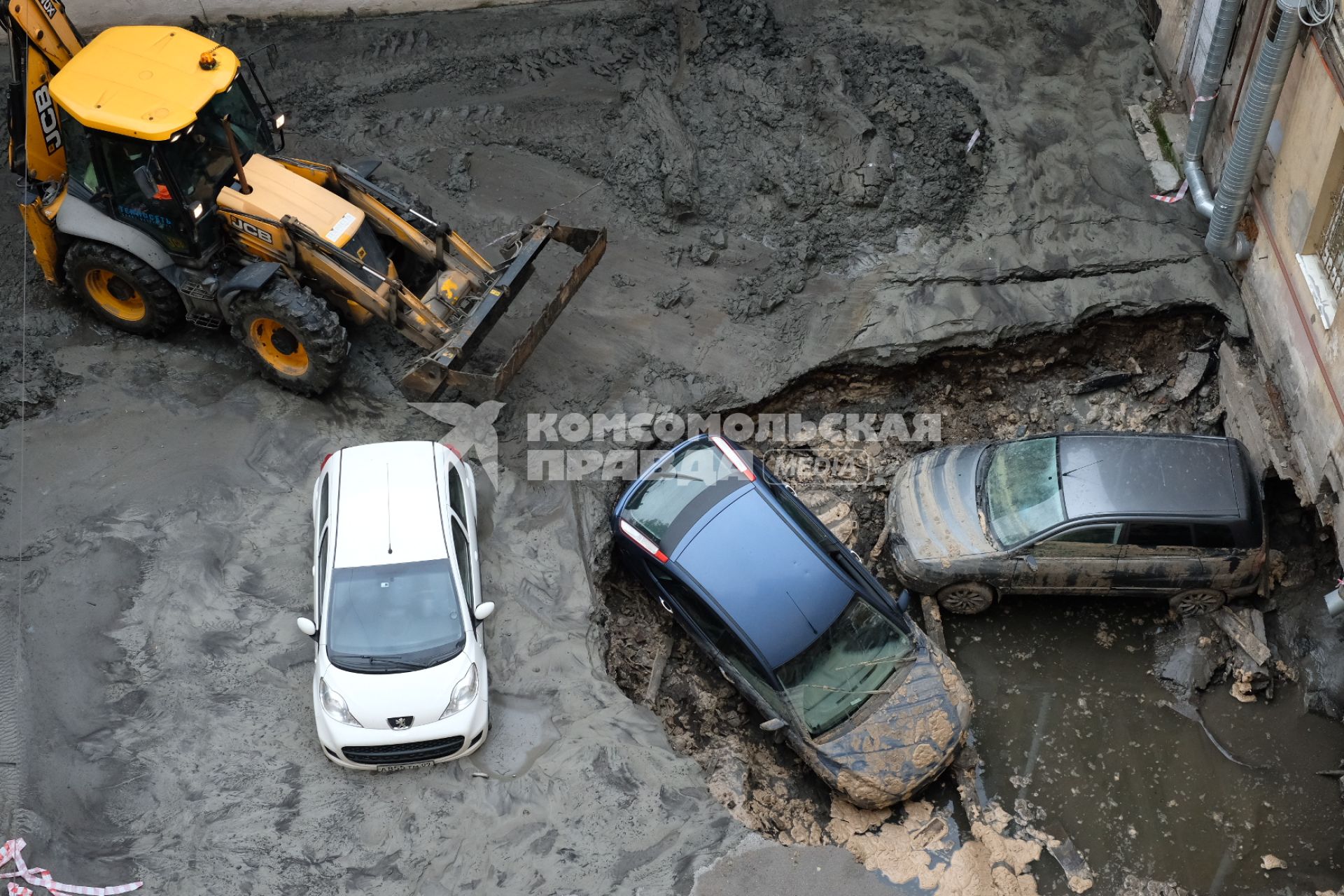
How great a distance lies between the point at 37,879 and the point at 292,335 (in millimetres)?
4787

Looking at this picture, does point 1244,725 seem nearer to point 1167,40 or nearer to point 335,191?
point 1167,40

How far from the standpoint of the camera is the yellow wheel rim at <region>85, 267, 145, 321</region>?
35.3ft

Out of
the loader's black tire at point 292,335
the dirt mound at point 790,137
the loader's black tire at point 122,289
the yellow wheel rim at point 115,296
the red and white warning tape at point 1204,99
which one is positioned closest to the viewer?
the loader's black tire at point 292,335

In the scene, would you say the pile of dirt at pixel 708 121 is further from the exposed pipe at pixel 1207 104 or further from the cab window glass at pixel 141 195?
the cab window glass at pixel 141 195

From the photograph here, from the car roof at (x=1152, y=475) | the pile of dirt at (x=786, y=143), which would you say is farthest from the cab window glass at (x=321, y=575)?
the car roof at (x=1152, y=475)

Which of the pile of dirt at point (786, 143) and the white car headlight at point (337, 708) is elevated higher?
the pile of dirt at point (786, 143)

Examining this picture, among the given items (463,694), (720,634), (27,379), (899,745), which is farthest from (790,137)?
(27,379)

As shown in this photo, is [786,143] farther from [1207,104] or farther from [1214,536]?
[1214,536]

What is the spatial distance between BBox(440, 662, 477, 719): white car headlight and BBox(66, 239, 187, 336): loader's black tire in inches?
190

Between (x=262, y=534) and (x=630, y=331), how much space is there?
12.9 feet

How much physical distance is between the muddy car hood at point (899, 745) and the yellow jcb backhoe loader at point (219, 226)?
13.6ft

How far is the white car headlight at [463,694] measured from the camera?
334 inches

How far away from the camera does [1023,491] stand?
32.6ft

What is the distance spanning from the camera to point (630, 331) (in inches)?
448
